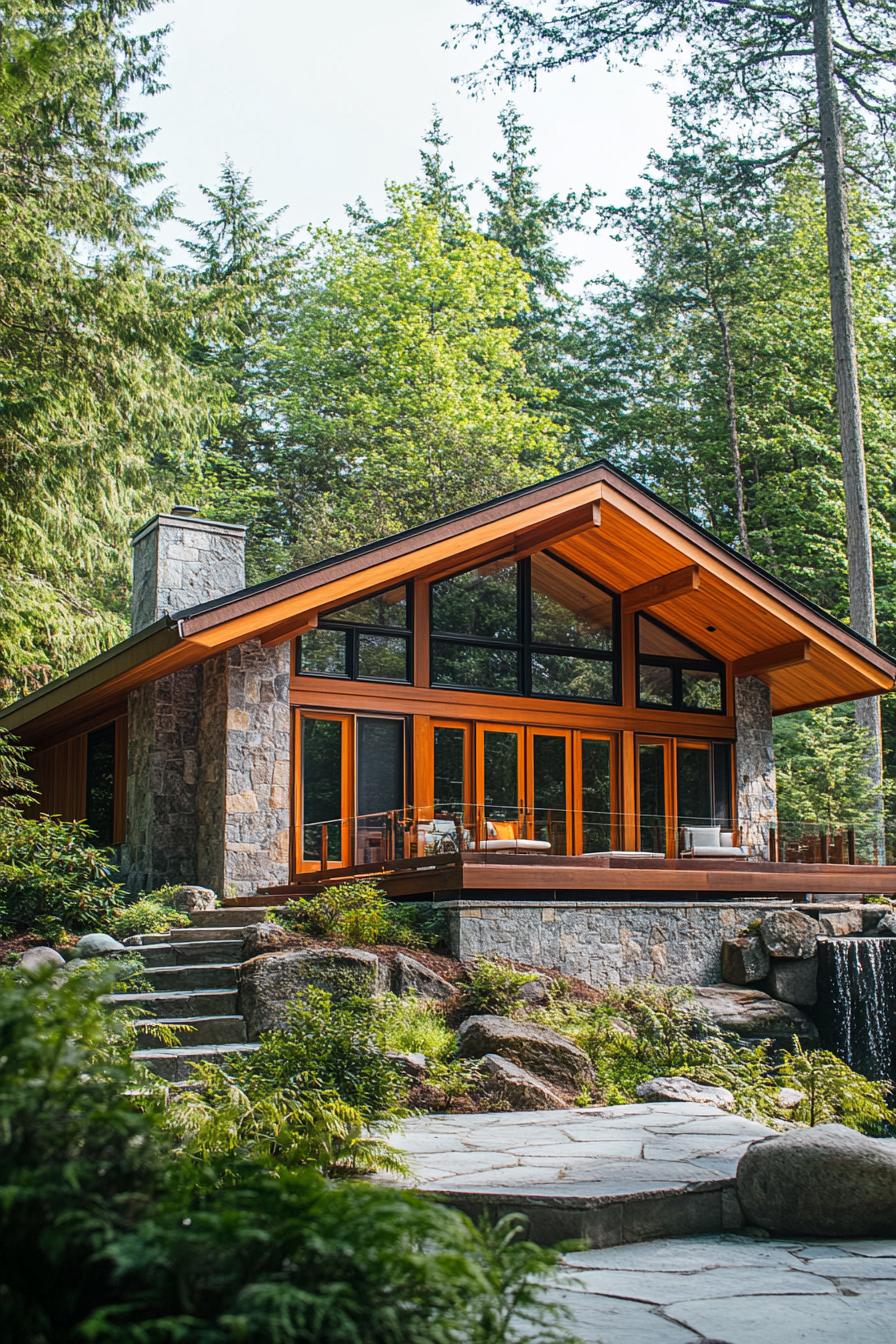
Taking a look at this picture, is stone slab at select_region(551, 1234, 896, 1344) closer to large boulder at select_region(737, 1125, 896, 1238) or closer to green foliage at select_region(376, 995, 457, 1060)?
large boulder at select_region(737, 1125, 896, 1238)

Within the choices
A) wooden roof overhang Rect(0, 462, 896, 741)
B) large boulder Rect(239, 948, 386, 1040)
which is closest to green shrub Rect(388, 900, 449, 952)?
large boulder Rect(239, 948, 386, 1040)

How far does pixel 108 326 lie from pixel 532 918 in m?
8.62

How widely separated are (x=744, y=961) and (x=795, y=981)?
0.48 meters

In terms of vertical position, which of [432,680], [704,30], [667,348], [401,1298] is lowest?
[401,1298]

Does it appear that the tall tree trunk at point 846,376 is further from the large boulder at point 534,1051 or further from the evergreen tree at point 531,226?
the evergreen tree at point 531,226

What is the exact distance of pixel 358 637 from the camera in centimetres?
1451

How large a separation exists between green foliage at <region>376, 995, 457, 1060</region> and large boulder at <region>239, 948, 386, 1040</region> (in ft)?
0.72

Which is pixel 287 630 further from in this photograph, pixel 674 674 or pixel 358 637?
pixel 674 674

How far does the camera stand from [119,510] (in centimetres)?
1898

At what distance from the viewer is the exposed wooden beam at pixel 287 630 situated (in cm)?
1327

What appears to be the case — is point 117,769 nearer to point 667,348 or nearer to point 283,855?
point 283,855

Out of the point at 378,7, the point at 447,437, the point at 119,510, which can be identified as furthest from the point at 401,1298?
the point at 378,7

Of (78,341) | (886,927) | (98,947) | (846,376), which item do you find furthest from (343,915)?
(846,376)

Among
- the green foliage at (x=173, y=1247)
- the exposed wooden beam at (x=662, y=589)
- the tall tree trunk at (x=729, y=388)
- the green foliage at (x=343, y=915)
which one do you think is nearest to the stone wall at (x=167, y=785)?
the green foliage at (x=343, y=915)
